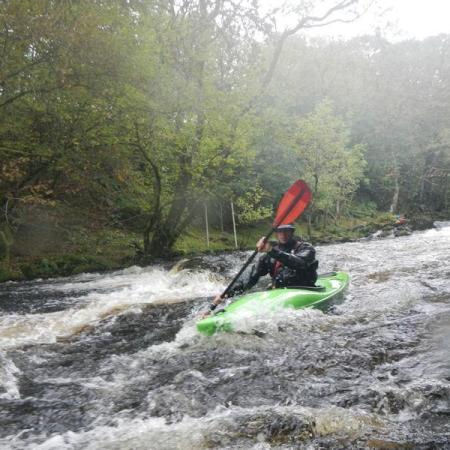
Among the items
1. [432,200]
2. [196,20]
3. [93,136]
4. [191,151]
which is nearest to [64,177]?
[93,136]

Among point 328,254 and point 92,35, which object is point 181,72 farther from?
point 328,254

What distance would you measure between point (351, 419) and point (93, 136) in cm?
978

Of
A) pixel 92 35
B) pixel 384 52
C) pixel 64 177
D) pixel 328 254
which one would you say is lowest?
pixel 328 254

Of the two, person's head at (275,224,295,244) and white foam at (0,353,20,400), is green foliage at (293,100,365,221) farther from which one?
white foam at (0,353,20,400)

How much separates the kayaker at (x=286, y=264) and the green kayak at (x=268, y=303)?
0.26 metres

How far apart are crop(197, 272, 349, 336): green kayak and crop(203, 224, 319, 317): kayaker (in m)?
0.26

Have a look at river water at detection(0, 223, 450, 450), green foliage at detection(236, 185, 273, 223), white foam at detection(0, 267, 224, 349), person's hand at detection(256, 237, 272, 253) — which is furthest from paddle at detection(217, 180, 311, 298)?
green foliage at detection(236, 185, 273, 223)

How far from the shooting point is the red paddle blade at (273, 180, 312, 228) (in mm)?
7234

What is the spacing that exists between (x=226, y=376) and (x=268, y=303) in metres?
1.66

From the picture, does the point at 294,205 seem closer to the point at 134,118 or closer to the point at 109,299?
the point at 109,299

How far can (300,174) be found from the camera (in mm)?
23516

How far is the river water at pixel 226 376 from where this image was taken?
10.0 feet

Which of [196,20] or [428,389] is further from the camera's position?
[196,20]

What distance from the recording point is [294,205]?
724 centimetres
